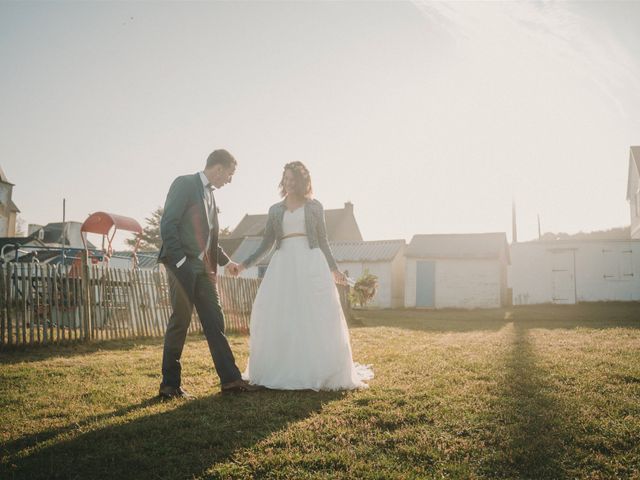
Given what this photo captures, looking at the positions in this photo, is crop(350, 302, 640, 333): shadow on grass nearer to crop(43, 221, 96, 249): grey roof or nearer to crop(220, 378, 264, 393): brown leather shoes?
crop(220, 378, 264, 393): brown leather shoes

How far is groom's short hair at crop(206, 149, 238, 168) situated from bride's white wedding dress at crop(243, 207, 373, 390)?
835 millimetres

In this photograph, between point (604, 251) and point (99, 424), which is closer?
point (99, 424)

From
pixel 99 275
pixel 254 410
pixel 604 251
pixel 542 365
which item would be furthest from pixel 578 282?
pixel 254 410

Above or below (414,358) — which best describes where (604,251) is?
above

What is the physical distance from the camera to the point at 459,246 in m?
27.4

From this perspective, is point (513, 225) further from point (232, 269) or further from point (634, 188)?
point (232, 269)

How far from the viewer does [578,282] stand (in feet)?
76.4

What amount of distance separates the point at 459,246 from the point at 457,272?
1689 millimetres

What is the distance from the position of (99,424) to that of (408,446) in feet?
6.92

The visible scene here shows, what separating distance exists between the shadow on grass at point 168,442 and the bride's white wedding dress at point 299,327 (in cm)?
46

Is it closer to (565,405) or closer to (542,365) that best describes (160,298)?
(542,365)

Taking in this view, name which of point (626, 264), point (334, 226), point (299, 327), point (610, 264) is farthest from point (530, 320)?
point (334, 226)

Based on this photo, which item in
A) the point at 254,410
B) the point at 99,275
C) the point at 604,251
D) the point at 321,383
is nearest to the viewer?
the point at 254,410

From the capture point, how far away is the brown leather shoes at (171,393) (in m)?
4.00
